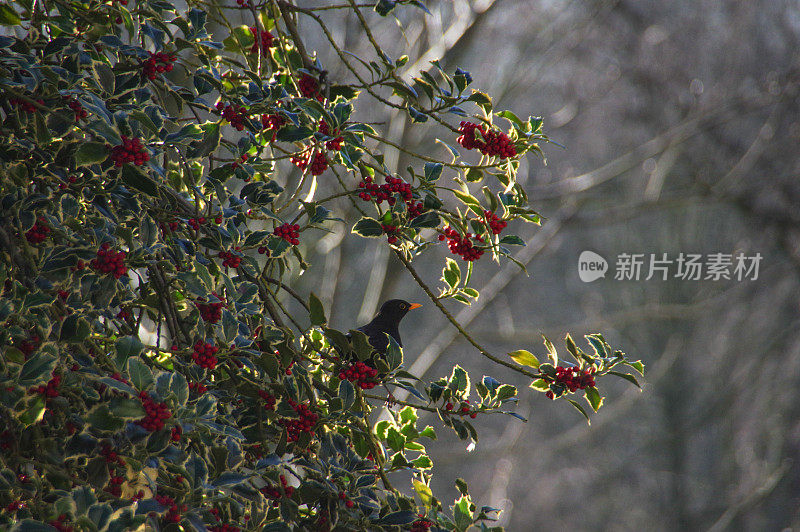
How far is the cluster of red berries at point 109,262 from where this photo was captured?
22.2 inches

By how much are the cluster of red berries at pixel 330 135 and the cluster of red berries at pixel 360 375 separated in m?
0.24

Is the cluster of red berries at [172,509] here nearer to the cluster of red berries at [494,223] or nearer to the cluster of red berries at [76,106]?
the cluster of red berries at [76,106]

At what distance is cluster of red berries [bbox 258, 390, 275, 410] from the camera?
2.21 feet

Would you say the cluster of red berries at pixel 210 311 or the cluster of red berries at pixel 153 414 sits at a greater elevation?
the cluster of red berries at pixel 210 311

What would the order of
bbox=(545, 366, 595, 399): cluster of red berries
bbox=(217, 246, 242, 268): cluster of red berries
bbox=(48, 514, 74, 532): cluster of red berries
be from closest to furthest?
bbox=(48, 514, 74, 532): cluster of red berries → bbox=(217, 246, 242, 268): cluster of red berries → bbox=(545, 366, 595, 399): cluster of red berries

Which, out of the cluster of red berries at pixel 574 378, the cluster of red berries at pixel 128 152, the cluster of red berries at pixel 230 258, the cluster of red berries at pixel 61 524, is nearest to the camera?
the cluster of red berries at pixel 61 524

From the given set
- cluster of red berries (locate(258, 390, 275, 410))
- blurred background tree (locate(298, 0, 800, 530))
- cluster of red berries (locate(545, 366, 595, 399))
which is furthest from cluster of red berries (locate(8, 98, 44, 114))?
blurred background tree (locate(298, 0, 800, 530))

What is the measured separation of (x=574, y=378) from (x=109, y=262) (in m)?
0.52

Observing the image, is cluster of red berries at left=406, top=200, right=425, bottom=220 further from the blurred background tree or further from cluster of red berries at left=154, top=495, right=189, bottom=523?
the blurred background tree

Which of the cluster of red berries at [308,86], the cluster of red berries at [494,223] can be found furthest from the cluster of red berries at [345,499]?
the cluster of red berries at [308,86]

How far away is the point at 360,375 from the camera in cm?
71

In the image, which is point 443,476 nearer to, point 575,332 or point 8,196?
point 575,332

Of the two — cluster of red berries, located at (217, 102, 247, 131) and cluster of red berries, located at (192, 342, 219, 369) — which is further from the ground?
cluster of red berries, located at (217, 102, 247, 131)

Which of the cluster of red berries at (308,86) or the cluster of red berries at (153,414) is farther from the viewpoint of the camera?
the cluster of red berries at (308,86)
